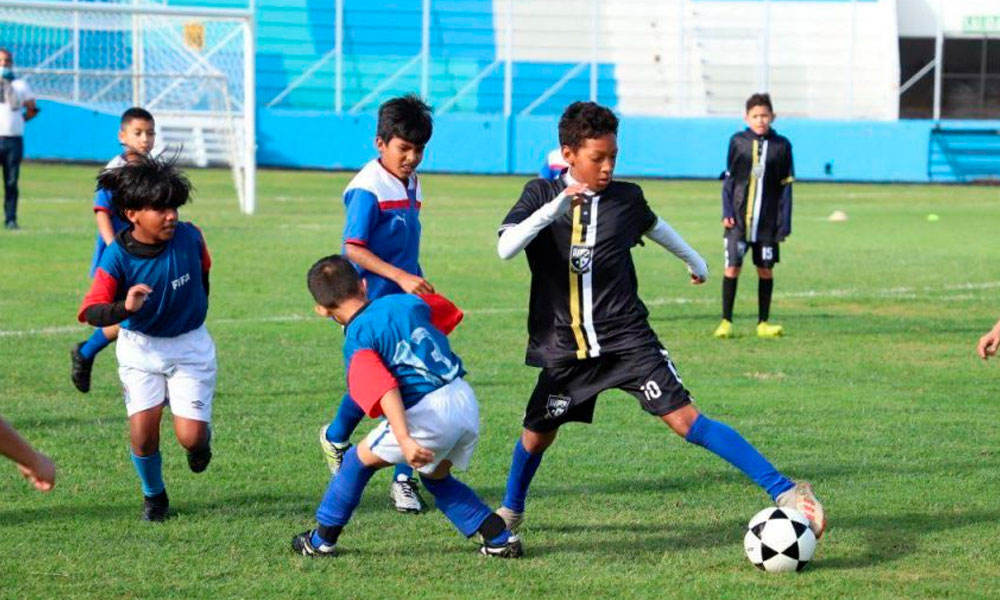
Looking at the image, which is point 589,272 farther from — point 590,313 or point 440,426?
point 440,426

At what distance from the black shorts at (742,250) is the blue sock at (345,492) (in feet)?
24.3

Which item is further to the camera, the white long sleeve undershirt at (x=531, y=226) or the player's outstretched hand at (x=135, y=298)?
the player's outstretched hand at (x=135, y=298)

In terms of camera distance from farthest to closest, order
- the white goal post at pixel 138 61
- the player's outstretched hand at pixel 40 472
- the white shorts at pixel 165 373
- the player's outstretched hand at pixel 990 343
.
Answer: the white goal post at pixel 138 61, the white shorts at pixel 165 373, the player's outstretched hand at pixel 990 343, the player's outstretched hand at pixel 40 472

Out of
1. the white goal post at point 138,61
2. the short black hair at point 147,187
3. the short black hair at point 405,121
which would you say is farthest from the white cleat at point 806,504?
the white goal post at point 138,61

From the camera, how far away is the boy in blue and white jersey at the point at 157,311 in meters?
5.99

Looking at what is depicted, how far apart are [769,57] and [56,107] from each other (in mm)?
18287

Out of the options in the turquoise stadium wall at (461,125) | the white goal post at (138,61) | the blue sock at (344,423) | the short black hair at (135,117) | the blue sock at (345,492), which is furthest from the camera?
the turquoise stadium wall at (461,125)

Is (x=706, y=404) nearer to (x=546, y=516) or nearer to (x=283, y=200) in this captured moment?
(x=546, y=516)

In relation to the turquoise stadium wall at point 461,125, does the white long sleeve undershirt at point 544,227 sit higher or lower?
lower

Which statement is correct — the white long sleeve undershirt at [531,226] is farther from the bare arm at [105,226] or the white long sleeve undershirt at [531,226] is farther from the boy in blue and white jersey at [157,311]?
the bare arm at [105,226]

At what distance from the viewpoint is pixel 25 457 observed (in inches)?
167

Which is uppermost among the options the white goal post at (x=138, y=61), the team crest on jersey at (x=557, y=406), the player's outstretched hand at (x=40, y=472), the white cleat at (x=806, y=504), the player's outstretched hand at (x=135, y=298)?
the white goal post at (x=138, y=61)

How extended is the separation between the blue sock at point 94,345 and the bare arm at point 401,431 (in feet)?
12.4

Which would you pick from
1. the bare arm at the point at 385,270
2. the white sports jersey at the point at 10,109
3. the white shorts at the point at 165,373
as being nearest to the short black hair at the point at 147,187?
the white shorts at the point at 165,373
